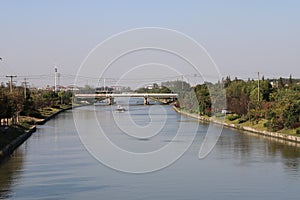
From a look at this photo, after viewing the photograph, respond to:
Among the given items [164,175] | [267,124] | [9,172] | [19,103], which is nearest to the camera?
[164,175]

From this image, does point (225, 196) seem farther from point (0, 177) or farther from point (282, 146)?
point (282, 146)

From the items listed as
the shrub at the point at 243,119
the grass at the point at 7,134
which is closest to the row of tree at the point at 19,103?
the grass at the point at 7,134

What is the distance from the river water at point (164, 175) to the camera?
6.71m

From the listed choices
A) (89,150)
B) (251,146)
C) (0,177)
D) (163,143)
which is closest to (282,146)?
(251,146)

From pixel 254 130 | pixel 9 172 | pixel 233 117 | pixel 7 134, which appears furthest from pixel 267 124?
pixel 9 172

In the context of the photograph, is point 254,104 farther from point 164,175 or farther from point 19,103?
point 164,175

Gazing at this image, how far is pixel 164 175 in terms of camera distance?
26.4 ft

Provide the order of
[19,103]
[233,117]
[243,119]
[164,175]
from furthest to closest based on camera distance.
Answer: [233,117], [243,119], [19,103], [164,175]

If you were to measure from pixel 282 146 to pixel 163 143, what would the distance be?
260 cm

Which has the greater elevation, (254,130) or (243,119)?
(243,119)

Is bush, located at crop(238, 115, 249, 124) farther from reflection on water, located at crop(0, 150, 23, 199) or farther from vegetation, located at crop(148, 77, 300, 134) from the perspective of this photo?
reflection on water, located at crop(0, 150, 23, 199)

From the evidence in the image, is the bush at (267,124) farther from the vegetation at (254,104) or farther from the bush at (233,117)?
the bush at (233,117)

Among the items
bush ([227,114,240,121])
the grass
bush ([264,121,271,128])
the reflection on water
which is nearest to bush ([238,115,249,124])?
bush ([227,114,240,121])

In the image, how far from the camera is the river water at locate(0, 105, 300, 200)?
6715 mm
